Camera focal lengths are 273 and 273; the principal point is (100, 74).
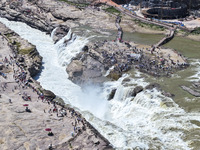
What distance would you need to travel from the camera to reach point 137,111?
42.8m

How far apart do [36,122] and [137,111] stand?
1578 cm

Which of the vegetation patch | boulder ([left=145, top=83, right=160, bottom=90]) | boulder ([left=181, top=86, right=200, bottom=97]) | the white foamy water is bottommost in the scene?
boulder ([left=145, top=83, right=160, bottom=90])

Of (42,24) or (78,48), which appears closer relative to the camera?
(78,48)

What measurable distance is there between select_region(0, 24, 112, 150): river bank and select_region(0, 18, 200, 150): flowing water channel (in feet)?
10.7

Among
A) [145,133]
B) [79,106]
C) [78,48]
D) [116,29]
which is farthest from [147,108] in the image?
[116,29]

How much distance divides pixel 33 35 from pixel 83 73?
1350 inches

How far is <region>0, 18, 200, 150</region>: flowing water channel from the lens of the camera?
3528 cm

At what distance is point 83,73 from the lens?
5569cm

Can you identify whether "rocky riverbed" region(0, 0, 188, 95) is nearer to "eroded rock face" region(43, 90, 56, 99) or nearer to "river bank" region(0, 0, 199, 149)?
"river bank" region(0, 0, 199, 149)

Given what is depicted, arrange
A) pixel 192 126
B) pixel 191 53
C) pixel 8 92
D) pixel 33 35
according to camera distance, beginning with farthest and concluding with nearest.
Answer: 1. pixel 33 35
2. pixel 191 53
3. pixel 8 92
4. pixel 192 126

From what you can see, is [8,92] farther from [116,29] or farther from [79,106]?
[116,29]

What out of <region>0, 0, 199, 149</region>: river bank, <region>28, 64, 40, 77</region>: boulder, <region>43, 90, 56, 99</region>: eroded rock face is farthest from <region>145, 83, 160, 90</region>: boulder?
<region>28, 64, 40, 77</region>: boulder

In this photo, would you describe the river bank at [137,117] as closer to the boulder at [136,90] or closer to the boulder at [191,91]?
the boulder at [136,90]

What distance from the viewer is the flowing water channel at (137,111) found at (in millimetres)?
35281
